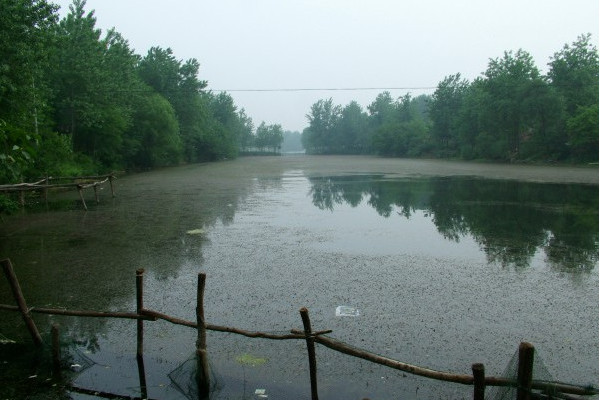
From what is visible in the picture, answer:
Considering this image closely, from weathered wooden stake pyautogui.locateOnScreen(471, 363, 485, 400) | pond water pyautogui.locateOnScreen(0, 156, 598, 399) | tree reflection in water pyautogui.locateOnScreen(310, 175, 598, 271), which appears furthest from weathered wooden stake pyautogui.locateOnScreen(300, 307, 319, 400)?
tree reflection in water pyautogui.locateOnScreen(310, 175, 598, 271)

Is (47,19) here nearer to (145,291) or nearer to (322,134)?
(145,291)

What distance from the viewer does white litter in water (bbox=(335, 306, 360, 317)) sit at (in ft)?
21.9

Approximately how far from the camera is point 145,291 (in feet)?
25.9

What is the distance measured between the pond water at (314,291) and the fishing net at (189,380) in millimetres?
30

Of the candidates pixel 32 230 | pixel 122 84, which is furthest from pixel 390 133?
pixel 32 230

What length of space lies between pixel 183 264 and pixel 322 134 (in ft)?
427

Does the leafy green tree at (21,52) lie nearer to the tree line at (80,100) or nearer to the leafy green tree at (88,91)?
the tree line at (80,100)

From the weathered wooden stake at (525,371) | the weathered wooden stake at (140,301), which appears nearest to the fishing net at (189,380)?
the weathered wooden stake at (140,301)

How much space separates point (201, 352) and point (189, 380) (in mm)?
401

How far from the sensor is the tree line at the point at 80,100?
18094 mm

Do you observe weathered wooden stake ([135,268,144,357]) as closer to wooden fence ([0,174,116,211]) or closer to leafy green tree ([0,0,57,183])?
wooden fence ([0,174,116,211])

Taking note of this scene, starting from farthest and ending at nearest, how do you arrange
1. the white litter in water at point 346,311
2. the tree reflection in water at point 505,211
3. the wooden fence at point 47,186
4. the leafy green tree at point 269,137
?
the leafy green tree at point 269,137, the wooden fence at point 47,186, the tree reflection in water at point 505,211, the white litter in water at point 346,311

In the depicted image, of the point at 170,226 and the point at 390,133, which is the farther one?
the point at 390,133

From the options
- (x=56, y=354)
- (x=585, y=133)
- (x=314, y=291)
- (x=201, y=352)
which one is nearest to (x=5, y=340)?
(x=56, y=354)
